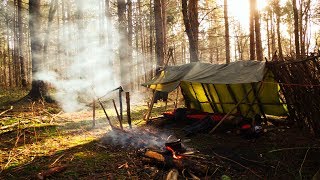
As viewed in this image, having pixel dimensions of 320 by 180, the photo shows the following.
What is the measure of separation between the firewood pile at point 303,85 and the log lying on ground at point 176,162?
2701mm

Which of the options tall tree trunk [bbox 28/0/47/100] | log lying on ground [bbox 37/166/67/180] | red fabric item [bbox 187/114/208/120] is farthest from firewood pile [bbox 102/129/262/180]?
tall tree trunk [bbox 28/0/47/100]

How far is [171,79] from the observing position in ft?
29.8

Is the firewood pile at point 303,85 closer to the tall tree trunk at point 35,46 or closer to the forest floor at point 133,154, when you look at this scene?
the forest floor at point 133,154

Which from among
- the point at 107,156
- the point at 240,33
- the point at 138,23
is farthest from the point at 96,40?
the point at 107,156

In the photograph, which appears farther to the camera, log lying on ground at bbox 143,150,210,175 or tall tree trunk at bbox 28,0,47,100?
tall tree trunk at bbox 28,0,47,100

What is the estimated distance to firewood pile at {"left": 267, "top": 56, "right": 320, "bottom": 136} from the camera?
5.96 meters

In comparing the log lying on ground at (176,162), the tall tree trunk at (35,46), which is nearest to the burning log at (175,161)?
the log lying on ground at (176,162)

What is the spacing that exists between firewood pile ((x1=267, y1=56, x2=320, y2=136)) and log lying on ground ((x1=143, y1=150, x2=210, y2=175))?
2.70 m

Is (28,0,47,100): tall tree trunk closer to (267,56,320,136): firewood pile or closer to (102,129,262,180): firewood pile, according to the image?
(102,129,262,180): firewood pile

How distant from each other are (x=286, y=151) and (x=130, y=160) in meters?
3.29

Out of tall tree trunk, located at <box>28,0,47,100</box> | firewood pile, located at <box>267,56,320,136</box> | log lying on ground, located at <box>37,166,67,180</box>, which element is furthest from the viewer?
tall tree trunk, located at <box>28,0,47,100</box>

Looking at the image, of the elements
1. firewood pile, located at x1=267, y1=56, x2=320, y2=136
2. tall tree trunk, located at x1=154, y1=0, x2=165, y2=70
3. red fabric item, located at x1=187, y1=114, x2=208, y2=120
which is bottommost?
red fabric item, located at x1=187, y1=114, x2=208, y2=120

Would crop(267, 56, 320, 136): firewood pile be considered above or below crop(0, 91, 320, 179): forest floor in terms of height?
above

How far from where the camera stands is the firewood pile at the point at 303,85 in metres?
5.96
